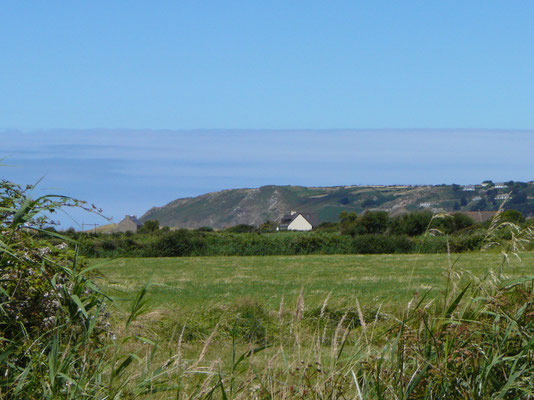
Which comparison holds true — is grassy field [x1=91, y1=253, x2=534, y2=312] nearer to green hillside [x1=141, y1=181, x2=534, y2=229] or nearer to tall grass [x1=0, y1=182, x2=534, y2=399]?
tall grass [x1=0, y1=182, x2=534, y2=399]

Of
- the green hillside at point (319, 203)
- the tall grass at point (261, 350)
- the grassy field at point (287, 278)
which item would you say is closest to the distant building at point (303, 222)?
the green hillside at point (319, 203)

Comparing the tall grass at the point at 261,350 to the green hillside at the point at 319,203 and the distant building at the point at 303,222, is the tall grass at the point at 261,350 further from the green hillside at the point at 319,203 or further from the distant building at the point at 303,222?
the distant building at the point at 303,222

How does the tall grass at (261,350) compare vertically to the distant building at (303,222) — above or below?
above

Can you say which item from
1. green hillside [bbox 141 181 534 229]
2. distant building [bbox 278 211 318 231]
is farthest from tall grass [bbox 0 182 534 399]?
distant building [bbox 278 211 318 231]

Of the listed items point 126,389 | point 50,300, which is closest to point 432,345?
point 126,389

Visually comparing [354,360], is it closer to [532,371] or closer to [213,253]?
[532,371]

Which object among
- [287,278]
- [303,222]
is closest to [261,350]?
[287,278]

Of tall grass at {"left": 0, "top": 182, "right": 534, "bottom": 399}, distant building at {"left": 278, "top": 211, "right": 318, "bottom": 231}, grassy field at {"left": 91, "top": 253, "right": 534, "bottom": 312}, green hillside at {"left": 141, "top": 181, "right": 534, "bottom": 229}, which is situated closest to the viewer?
tall grass at {"left": 0, "top": 182, "right": 534, "bottom": 399}

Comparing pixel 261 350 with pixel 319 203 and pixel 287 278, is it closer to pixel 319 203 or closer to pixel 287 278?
pixel 287 278

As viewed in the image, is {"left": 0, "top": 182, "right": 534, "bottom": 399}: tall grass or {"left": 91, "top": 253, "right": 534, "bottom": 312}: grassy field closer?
{"left": 0, "top": 182, "right": 534, "bottom": 399}: tall grass

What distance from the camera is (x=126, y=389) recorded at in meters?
4.07

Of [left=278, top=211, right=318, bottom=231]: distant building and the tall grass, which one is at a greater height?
the tall grass

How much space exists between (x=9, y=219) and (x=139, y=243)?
36027 millimetres

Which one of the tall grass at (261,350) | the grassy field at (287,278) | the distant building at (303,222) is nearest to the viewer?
the tall grass at (261,350)
